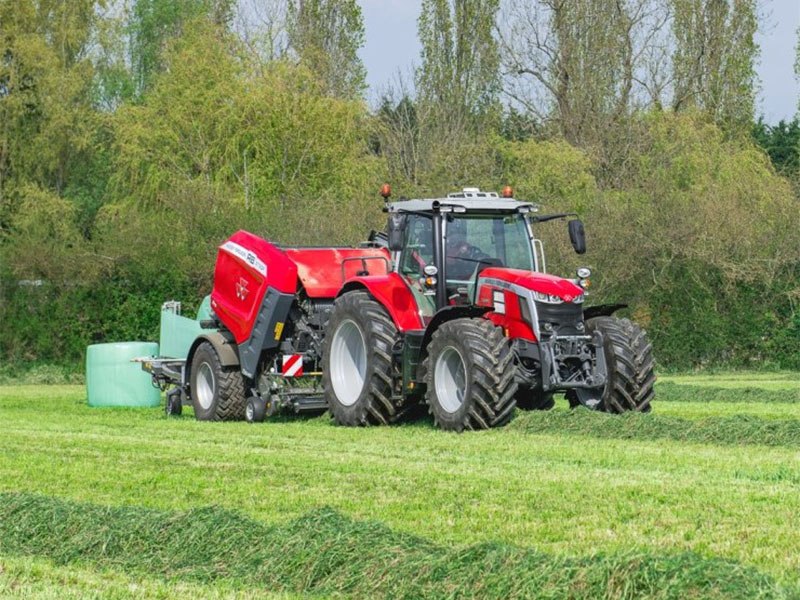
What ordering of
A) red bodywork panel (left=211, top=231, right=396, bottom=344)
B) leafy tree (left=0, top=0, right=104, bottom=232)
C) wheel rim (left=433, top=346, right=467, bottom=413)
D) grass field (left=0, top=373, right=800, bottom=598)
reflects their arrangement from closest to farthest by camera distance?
grass field (left=0, top=373, right=800, bottom=598), wheel rim (left=433, top=346, right=467, bottom=413), red bodywork panel (left=211, top=231, right=396, bottom=344), leafy tree (left=0, top=0, right=104, bottom=232)

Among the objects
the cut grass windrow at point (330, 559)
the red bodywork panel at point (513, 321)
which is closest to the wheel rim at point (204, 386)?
the red bodywork panel at point (513, 321)

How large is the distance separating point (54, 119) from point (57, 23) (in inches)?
147

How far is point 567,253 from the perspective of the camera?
93.9ft

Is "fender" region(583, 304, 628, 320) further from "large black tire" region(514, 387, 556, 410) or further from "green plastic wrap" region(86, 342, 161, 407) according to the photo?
"green plastic wrap" region(86, 342, 161, 407)

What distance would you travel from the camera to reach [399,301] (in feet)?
49.1

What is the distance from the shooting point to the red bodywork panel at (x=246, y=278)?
16.3 metres

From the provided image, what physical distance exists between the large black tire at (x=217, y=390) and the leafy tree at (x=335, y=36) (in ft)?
98.7

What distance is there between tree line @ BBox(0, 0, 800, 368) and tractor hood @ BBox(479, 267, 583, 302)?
47.7ft

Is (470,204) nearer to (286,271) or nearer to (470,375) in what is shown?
(470,375)

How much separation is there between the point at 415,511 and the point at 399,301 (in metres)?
6.63

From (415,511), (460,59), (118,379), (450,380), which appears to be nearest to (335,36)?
(460,59)

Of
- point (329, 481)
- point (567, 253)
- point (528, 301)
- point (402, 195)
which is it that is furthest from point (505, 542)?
point (402, 195)

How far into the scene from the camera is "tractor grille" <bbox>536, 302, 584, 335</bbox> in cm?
1378

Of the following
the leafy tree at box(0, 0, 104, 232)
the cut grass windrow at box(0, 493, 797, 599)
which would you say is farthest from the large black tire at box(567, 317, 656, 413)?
the leafy tree at box(0, 0, 104, 232)
